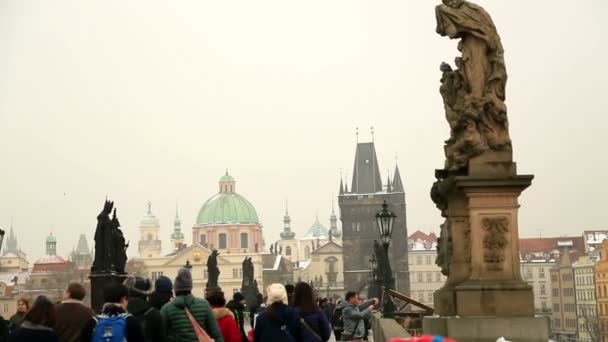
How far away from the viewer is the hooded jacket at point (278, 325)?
8469 millimetres

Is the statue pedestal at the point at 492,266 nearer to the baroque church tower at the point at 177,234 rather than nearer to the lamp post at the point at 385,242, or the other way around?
the lamp post at the point at 385,242

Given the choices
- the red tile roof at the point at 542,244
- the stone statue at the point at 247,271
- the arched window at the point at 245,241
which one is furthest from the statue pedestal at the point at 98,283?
the arched window at the point at 245,241

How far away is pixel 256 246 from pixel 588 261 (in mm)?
74379

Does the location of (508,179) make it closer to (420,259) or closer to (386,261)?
(386,261)

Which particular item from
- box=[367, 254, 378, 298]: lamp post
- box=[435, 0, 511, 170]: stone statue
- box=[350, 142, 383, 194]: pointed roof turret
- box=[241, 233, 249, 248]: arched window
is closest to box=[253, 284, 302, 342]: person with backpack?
box=[435, 0, 511, 170]: stone statue

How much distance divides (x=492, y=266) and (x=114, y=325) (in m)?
3.80

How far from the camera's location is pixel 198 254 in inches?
5659

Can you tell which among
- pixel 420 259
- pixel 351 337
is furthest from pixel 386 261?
pixel 420 259

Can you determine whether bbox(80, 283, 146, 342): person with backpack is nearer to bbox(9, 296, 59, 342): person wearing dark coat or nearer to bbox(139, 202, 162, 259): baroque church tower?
bbox(9, 296, 59, 342): person wearing dark coat

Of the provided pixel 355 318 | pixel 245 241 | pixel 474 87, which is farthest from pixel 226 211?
pixel 474 87

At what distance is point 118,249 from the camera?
23.3 meters

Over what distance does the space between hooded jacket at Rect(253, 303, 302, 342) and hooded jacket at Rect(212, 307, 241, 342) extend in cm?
106

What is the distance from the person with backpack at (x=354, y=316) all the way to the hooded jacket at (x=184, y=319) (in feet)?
17.0

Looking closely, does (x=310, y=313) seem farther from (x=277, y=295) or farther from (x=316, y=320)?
(x=277, y=295)
